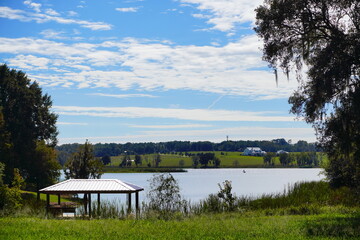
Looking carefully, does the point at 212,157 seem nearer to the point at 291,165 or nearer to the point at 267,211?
the point at 291,165

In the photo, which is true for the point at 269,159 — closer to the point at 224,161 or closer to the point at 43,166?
the point at 224,161

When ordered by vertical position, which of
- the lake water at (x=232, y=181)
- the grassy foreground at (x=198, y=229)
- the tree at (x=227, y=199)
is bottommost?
the lake water at (x=232, y=181)

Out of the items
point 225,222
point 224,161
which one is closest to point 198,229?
point 225,222

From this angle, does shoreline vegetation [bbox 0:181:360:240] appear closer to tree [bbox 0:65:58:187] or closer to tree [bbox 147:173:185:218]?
tree [bbox 147:173:185:218]

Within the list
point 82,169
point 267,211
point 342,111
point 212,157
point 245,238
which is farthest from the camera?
point 212,157

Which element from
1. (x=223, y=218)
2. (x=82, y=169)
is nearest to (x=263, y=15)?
(x=223, y=218)

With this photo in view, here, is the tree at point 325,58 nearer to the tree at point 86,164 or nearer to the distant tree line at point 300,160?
the tree at point 86,164

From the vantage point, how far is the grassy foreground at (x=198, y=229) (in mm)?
15734

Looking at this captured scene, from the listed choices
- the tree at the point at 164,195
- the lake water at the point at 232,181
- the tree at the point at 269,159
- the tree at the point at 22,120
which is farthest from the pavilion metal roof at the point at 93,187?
the tree at the point at 269,159

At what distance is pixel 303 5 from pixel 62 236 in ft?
40.5

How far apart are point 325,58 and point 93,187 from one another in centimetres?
1377

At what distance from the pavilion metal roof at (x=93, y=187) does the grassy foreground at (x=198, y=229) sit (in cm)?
483

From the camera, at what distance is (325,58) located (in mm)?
18250

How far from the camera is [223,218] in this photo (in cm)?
2100
